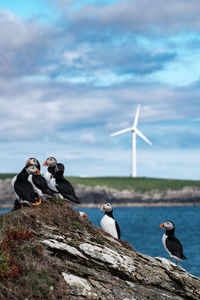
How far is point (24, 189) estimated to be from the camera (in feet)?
63.5

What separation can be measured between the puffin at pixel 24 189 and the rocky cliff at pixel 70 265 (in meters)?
0.61

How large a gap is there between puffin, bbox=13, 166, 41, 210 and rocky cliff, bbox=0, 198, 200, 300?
2.01ft

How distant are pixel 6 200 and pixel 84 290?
18387 centimetres

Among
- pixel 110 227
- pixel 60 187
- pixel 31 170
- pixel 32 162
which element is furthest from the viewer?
pixel 110 227

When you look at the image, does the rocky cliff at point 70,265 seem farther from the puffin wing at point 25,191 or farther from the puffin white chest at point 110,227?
the puffin white chest at point 110,227

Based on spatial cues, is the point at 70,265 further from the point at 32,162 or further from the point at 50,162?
the point at 50,162

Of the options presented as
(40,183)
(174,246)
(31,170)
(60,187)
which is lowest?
(174,246)

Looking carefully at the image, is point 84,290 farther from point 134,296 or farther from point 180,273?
point 180,273

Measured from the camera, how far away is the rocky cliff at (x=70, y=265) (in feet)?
49.1

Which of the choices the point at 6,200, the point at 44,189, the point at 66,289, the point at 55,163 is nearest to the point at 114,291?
the point at 66,289

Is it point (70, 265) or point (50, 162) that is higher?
point (50, 162)

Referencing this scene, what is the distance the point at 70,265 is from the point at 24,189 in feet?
14.1

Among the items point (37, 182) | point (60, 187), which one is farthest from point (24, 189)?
point (60, 187)

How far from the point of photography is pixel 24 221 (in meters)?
17.9
